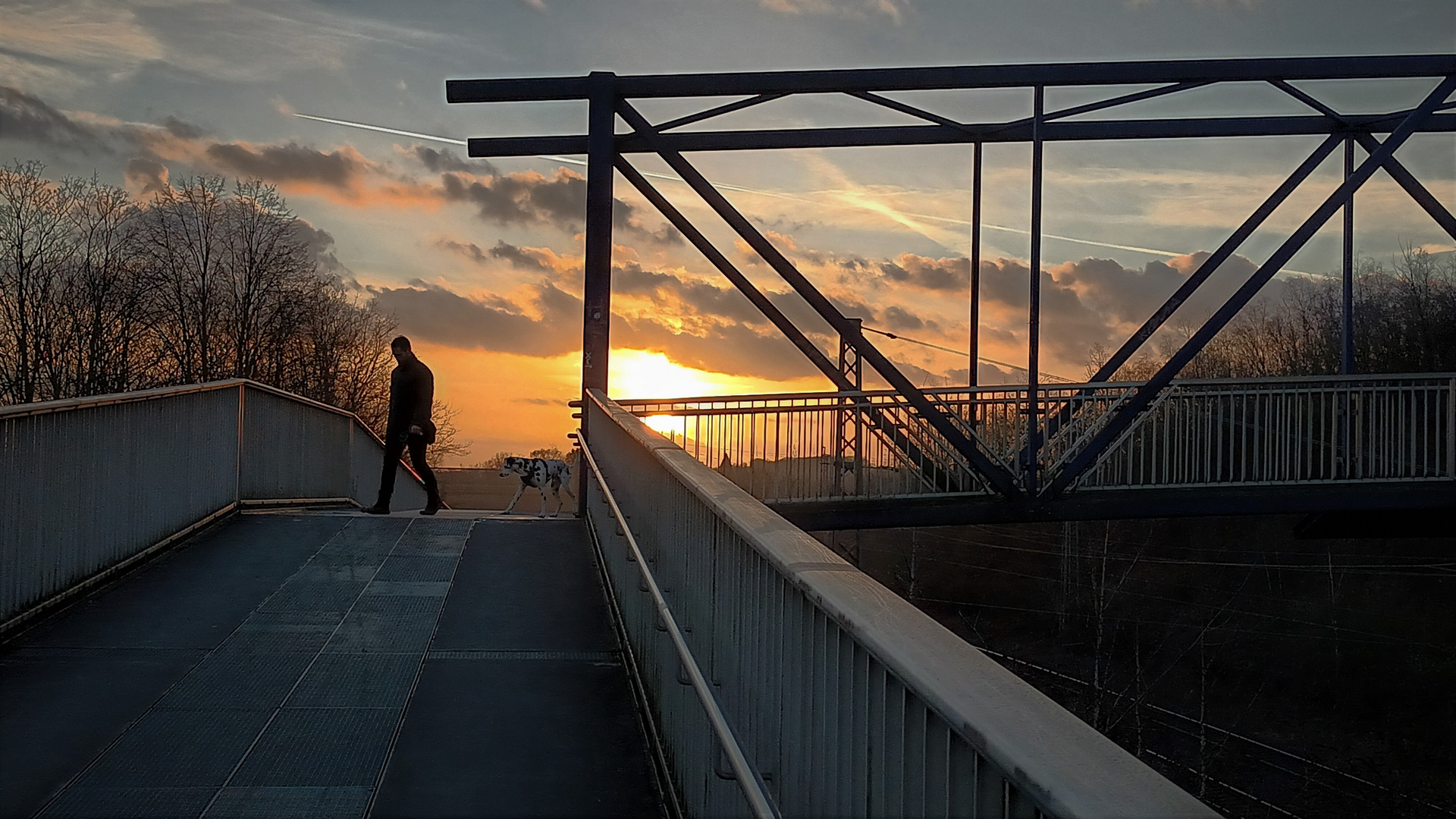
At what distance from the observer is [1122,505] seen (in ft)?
60.3

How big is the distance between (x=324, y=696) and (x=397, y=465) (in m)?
8.44

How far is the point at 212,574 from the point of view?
10.0 meters

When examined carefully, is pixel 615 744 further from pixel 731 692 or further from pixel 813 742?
pixel 813 742

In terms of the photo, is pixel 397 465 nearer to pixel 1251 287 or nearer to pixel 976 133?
pixel 976 133

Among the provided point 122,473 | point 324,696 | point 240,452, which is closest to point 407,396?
point 240,452

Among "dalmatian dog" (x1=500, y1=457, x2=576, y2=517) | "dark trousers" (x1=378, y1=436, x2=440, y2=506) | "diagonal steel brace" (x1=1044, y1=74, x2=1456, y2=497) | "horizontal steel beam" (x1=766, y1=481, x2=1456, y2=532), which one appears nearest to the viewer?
"dark trousers" (x1=378, y1=436, x2=440, y2=506)

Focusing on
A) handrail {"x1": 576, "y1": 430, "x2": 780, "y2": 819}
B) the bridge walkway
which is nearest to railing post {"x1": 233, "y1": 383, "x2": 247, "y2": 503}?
the bridge walkway

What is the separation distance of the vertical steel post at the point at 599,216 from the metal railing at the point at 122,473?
3.62 meters

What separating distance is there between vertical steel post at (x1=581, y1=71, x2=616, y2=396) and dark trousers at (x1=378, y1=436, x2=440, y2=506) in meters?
2.00

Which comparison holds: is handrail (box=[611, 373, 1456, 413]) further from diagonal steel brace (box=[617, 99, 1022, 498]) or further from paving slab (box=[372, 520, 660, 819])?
paving slab (box=[372, 520, 660, 819])

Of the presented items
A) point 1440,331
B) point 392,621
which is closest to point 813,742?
point 392,621

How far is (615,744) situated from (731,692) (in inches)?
85.2

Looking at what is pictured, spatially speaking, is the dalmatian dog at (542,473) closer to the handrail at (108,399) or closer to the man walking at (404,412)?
the man walking at (404,412)

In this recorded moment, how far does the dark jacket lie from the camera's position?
14.6 m
